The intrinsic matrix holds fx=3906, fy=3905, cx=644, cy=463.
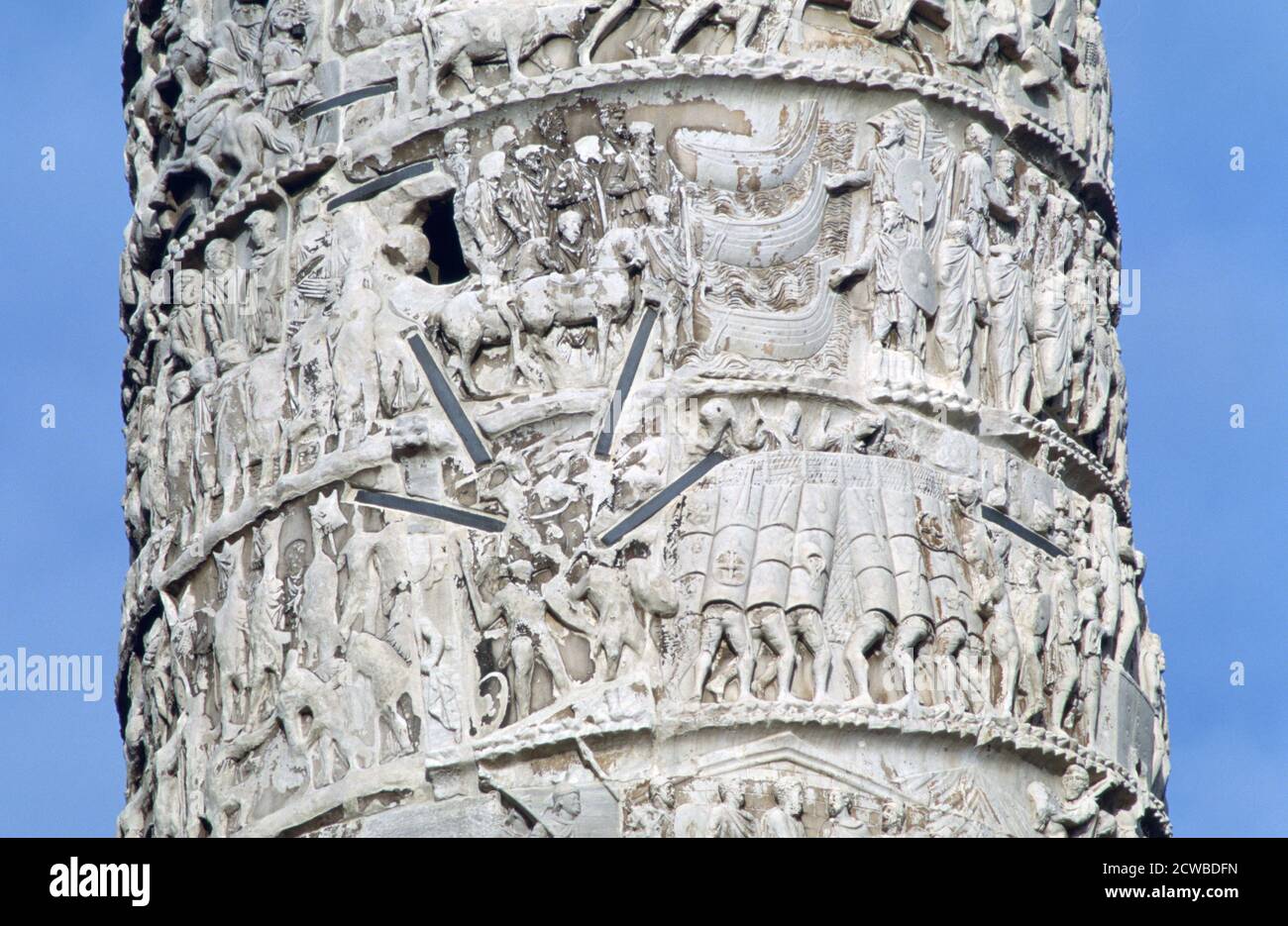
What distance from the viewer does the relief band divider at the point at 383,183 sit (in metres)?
18.6

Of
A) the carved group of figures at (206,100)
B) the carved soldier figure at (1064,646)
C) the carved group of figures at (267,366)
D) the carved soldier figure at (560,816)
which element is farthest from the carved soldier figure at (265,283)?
the carved soldier figure at (1064,646)

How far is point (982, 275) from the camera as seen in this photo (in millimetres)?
18625

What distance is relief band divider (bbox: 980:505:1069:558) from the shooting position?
1808 cm

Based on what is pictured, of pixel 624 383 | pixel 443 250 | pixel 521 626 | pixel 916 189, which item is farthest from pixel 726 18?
pixel 521 626

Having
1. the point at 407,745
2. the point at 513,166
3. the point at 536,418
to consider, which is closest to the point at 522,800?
the point at 407,745

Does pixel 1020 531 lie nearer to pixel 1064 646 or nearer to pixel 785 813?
pixel 1064 646

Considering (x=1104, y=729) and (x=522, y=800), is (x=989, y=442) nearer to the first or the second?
(x=1104, y=729)

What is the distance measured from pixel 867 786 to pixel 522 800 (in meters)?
1.51

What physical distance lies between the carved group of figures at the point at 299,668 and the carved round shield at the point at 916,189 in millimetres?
2775

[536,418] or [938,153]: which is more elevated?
[938,153]

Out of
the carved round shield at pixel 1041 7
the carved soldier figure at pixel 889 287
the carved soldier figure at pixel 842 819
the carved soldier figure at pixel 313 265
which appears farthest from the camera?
the carved round shield at pixel 1041 7

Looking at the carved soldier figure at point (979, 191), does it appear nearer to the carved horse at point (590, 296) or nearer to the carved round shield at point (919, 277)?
the carved round shield at point (919, 277)

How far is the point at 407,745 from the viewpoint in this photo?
17344 millimetres
